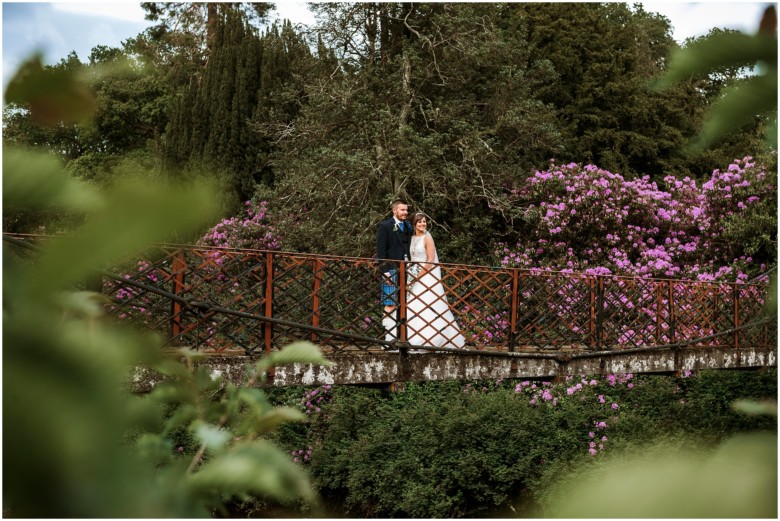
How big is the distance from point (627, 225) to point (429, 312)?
17.4 feet

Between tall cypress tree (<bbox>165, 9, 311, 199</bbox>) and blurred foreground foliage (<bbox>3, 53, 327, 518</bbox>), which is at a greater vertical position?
tall cypress tree (<bbox>165, 9, 311, 199</bbox>)

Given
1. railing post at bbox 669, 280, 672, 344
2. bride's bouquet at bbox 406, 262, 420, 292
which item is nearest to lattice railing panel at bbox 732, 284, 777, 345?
railing post at bbox 669, 280, 672, 344

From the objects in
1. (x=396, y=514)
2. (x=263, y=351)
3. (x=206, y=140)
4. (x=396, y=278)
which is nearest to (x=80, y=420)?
(x=263, y=351)

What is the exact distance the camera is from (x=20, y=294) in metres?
0.34

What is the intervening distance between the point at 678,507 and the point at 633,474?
0.10ft

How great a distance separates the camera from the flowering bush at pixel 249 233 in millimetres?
11438

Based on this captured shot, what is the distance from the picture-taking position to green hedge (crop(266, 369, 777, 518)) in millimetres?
8062

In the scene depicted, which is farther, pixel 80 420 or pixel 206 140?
pixel 206 140

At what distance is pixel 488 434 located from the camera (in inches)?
336

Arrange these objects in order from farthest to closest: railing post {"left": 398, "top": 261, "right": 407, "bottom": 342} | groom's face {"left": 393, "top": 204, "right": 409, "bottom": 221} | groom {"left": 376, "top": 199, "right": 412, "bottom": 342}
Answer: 1. groom's face {"left": 393, "top": 204, "right": 409, "bottom": 221}
2. groom {"left": 376, "top": 199, "right": 412, "bottom": 342}
3. railing post {"left": 398, "top": 261, "right": 407, "bottom": 342}

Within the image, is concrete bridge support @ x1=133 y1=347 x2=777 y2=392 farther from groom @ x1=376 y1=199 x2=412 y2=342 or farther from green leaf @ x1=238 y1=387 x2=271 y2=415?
green leaf @ x1=238 y1=387 x2=271 y2=415

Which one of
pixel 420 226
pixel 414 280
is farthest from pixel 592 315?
pixel 414 280

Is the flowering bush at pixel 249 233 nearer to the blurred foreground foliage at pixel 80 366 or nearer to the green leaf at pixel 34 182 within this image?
the green leaf at pixel 34 182

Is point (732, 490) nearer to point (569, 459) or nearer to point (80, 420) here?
point (80, 420)
